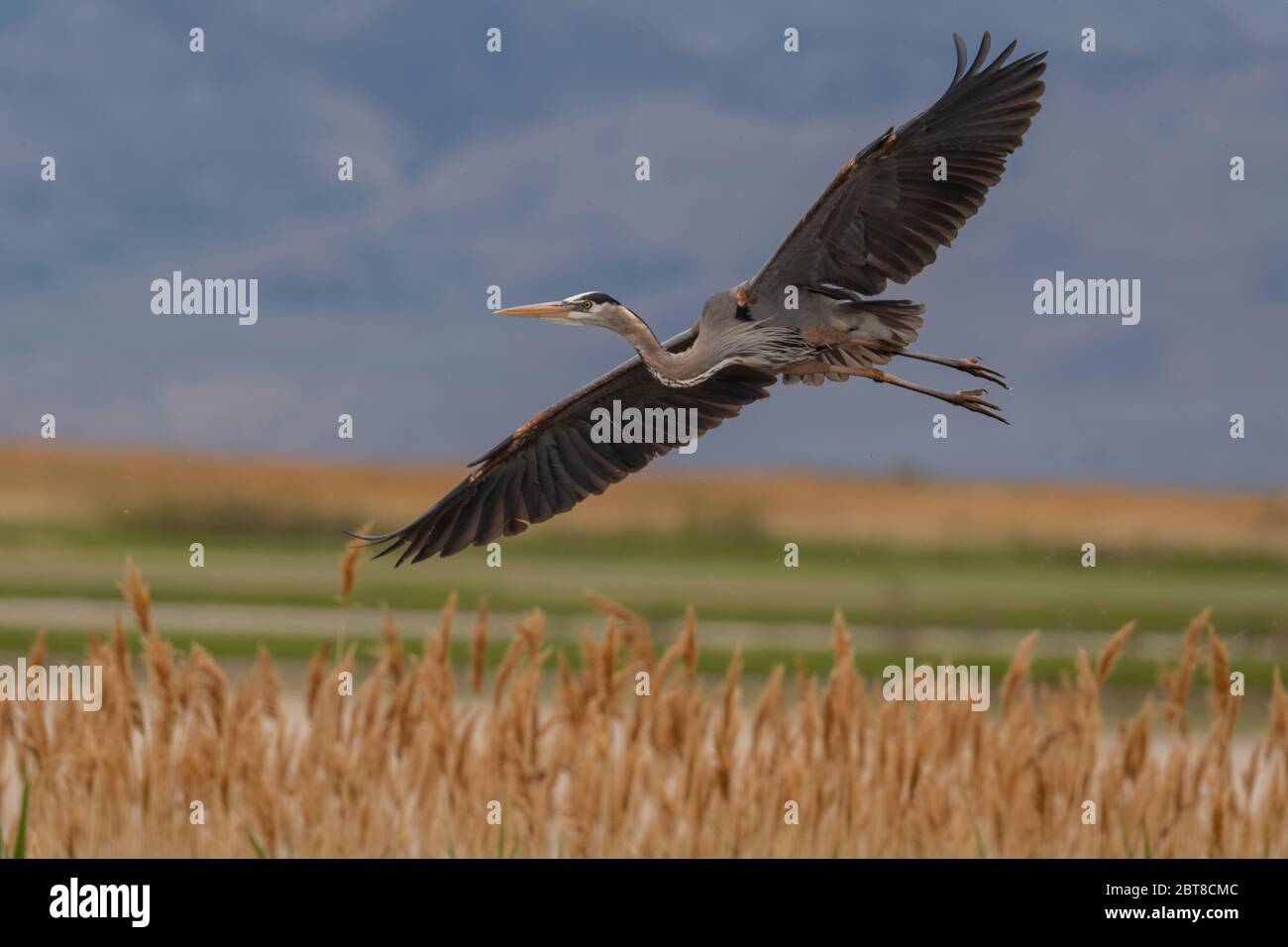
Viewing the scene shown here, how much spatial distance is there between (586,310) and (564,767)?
301cm

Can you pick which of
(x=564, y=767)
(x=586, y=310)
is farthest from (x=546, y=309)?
(x=564, y=767)

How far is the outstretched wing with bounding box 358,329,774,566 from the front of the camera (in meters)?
4.92

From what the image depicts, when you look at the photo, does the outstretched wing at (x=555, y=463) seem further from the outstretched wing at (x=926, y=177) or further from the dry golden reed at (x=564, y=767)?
the dry golden reed at (x=564, y=767)

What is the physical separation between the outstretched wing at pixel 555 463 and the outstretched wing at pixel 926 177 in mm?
571

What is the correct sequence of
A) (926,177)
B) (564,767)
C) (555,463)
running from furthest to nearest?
(564,767) → (555,463) → (926,177)

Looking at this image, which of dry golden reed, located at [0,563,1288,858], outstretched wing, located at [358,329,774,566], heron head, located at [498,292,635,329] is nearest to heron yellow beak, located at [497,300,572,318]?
heron head, located at [498,292,635,329]

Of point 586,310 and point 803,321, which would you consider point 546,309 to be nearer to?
point 586,310

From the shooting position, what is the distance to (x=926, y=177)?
466 cm

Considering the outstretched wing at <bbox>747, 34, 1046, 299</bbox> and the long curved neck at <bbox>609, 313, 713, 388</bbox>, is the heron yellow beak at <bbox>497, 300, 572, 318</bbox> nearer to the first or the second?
the long curved neck at <bbox>609, 313, 713, 388</bbox>

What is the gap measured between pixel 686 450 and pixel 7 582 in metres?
32.9

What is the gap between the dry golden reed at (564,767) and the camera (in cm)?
618

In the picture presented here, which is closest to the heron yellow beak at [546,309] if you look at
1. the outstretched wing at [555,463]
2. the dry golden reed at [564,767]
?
the outstretched wing at [555,463]

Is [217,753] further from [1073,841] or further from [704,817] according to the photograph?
[1073,841]

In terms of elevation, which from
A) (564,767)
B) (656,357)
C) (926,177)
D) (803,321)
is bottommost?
(564,767)
